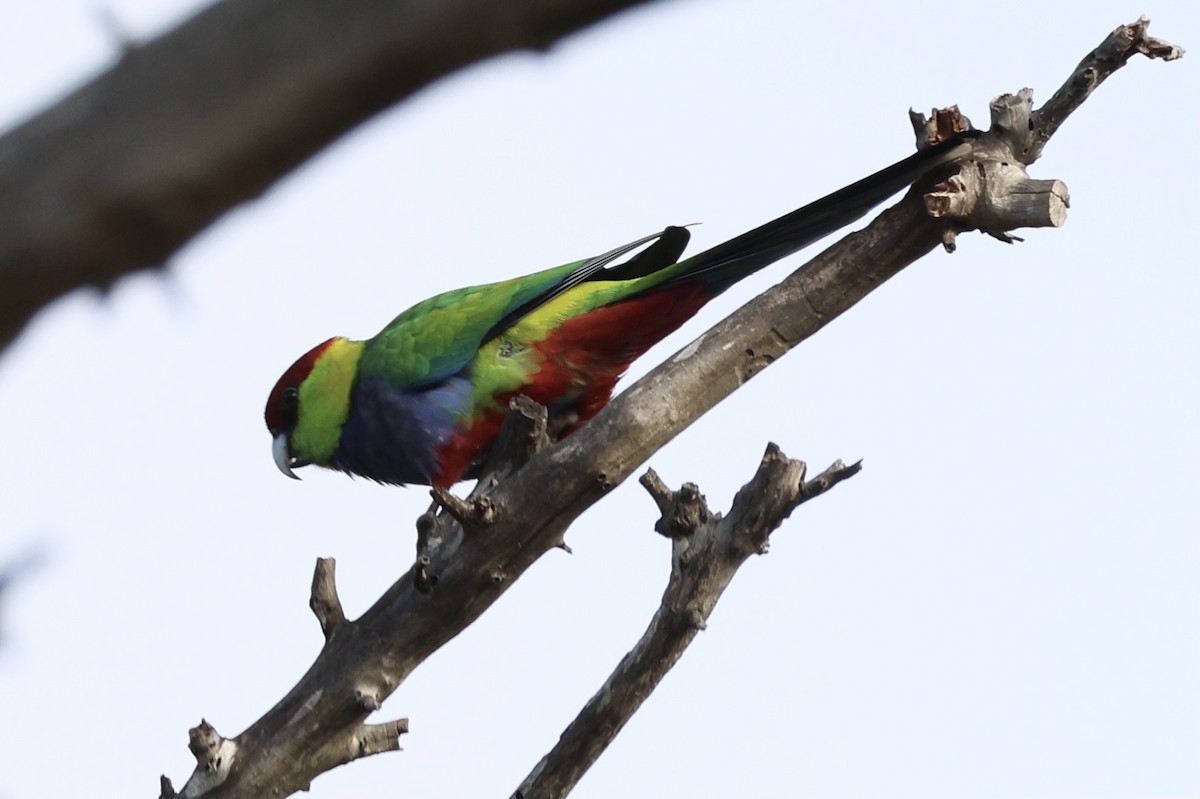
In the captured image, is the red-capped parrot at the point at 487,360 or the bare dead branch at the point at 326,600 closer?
the bare dead branch at the point at 326,600

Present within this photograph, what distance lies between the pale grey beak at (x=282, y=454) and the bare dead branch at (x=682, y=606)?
237 cm

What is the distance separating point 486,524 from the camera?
3.35 metres

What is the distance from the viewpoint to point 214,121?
3.24 ft

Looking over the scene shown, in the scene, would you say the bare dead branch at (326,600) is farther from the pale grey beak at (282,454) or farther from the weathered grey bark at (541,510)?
the pale grey beak at (282,454)

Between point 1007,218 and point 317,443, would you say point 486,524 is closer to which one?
point 1007,218

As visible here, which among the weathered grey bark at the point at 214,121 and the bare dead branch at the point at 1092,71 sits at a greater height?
→ the bare dead branch at the point at 1092,71

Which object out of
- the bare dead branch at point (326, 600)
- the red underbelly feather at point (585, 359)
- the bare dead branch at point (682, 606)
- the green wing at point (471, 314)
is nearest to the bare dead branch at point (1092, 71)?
the bare dead branch at point (682, 606)

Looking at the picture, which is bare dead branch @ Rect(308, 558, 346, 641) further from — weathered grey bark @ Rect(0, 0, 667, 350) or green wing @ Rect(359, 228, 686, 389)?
weathered grey bark @ Rect(0, 0, 667, 350)

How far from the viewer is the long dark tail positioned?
10.7ft

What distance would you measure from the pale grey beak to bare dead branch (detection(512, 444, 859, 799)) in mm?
2367

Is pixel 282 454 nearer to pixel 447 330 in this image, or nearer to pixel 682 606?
pixel 447 330

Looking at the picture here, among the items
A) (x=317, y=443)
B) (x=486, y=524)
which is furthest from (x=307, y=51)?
(x=317, y=443)

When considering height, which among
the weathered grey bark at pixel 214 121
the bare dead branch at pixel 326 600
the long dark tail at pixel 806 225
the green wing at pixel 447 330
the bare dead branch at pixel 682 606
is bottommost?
the weathered grey bark at pixel 214 121

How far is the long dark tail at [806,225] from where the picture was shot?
326 cm
